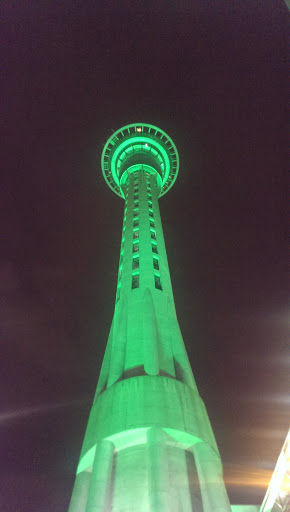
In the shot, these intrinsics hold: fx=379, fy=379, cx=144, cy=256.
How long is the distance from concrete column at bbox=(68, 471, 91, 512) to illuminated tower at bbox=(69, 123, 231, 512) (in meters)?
0.07

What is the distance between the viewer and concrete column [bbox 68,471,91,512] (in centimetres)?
2386

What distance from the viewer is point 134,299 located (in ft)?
122

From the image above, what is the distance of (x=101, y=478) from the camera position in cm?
2288

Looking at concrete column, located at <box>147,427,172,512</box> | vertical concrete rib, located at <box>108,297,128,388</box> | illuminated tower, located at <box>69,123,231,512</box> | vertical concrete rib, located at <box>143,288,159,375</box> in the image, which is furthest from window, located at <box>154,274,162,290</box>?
concrete column, located at <box>147,427,172,512</box>

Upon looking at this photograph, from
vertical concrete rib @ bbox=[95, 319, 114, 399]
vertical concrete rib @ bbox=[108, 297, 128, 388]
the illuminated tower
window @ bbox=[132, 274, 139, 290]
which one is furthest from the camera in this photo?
window @ bbox=[132, 274, 139, 290]

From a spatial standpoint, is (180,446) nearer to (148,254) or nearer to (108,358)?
(108,358)

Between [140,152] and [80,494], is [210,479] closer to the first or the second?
[80,494]

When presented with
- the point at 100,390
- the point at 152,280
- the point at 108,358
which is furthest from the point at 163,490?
the point at 152,280

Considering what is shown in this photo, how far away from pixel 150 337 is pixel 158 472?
1136 centimetres

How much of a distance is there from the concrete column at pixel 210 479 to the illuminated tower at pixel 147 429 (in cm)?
5

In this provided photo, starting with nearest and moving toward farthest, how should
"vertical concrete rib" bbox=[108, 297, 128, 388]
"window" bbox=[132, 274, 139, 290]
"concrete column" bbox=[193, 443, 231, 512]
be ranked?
"concrete column" bbox=[193, 443, 231, 512] → "vertical concrete rib" bbox=[108, 297, 128, 388] → "window" bbox=[132, 274, 139, 290]

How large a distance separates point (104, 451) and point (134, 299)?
15324 mm

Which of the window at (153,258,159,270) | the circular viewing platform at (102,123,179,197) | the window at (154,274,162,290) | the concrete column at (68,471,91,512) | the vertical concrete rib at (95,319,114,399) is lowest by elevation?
the concrete column at (68,471,91,512)

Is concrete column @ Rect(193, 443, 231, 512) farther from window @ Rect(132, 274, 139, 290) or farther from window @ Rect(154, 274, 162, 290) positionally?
window @ Rect(132, 274, 139, 290)
